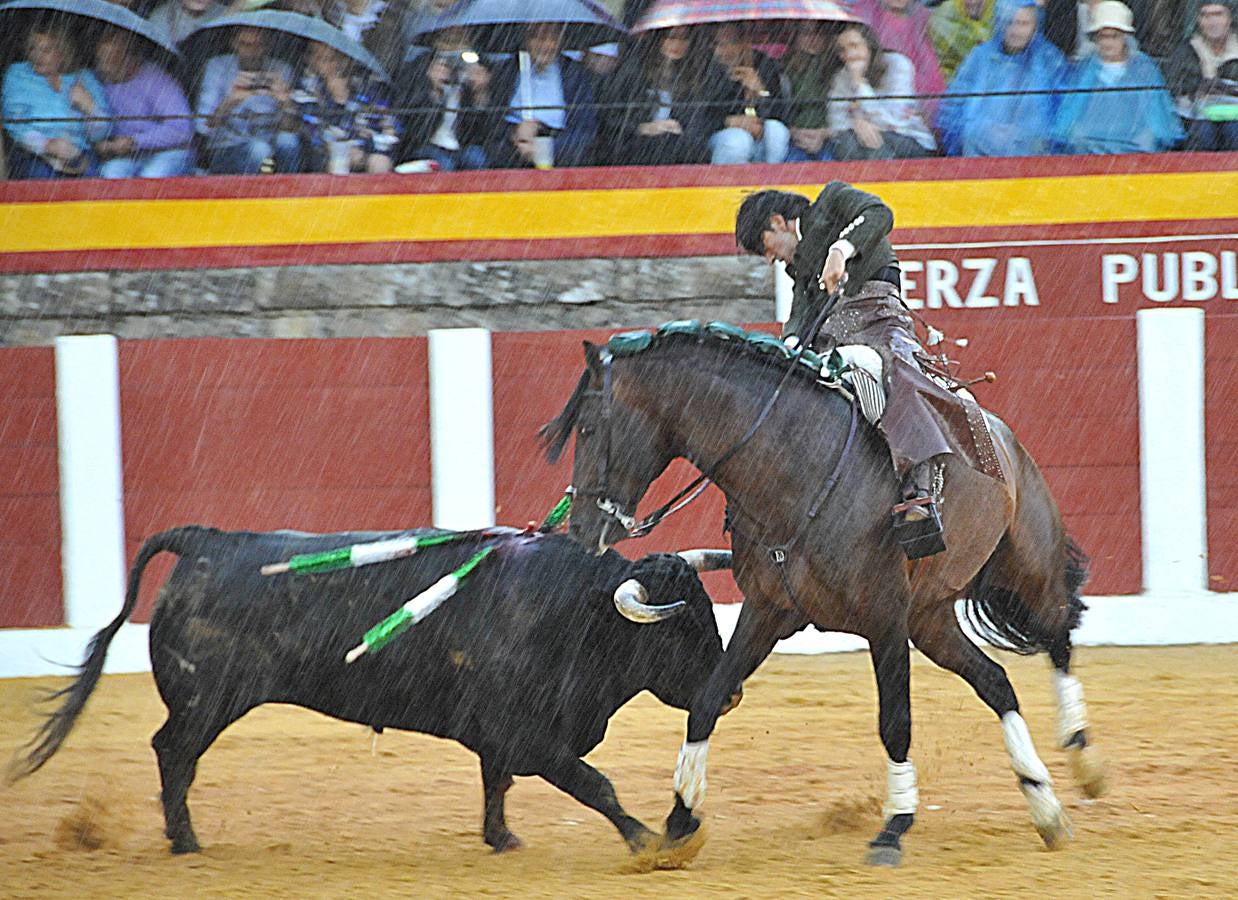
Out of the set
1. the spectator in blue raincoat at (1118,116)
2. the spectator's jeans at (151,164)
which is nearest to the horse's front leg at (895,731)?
the spectator in blue raincoat at (1118,116)

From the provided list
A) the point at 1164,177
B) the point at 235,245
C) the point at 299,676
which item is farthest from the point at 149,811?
the point at 1164,177

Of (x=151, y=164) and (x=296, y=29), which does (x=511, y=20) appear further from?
(x=151, y=164)

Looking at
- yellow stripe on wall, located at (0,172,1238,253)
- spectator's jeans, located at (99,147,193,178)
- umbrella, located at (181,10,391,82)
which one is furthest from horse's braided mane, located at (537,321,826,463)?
spectator's jeans, located at (99,147,193,178)

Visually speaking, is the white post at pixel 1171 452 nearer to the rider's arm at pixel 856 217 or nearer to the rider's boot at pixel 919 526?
the rider's arm at pixel 856 217

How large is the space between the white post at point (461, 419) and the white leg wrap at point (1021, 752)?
3717 mm

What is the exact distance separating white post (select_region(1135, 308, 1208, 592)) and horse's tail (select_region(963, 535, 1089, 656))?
293 cm

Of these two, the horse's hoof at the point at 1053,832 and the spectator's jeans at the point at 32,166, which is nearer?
the horse's hoof at the point at 1053,832

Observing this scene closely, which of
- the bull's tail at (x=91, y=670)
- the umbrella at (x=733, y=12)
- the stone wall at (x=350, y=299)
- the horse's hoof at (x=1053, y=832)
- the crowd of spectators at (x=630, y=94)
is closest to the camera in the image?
the horse's hoof at (x=1053, y=832)

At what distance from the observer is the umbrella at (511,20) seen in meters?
8.22

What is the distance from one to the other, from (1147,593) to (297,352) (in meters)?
4.09

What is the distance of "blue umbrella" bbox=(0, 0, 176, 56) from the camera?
830 centimetres

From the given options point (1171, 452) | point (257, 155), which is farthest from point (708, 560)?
point (257, 155)

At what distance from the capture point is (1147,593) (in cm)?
795

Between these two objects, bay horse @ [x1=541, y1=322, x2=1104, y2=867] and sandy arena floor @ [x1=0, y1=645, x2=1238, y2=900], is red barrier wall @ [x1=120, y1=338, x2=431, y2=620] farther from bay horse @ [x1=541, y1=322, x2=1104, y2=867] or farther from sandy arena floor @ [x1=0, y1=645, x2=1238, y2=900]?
bay horse @ [x1=541, y1=322, x2=1104, y2=867]
